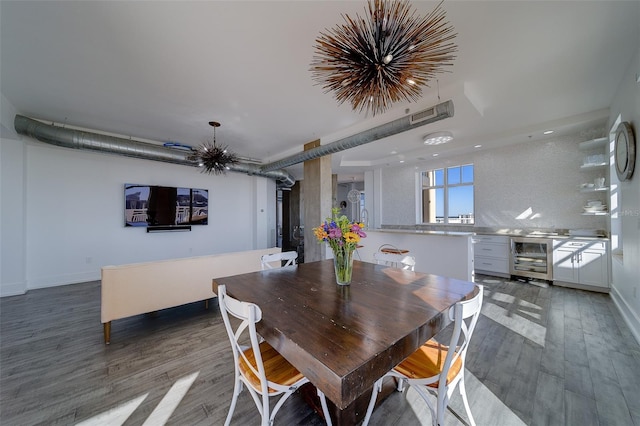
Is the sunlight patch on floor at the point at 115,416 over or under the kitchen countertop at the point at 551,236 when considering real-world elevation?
under

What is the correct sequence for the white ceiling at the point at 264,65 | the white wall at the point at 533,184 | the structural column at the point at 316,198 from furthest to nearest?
the structural column at the point at 316,198, the white wall at the point at 533,184, the white ceiling at the point at 264,65

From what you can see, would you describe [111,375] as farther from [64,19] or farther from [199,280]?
[64,19]

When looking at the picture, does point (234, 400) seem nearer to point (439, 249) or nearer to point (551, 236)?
point (439, 249)

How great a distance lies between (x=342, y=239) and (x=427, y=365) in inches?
34.9

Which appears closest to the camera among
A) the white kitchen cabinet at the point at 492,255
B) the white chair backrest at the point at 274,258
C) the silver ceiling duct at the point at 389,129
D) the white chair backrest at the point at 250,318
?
the white chair backrest at the point at 250,318

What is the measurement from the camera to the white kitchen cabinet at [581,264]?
3680 millimetres

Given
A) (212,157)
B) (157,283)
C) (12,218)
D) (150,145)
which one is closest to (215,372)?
(157,283)

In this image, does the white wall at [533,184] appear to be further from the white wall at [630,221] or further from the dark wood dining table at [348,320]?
the dark wood dining table at [348,320]

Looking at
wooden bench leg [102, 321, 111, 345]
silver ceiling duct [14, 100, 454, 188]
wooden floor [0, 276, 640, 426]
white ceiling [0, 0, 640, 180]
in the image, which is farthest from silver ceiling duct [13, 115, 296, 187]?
wooden bench leg [102, 321, 111, 345]

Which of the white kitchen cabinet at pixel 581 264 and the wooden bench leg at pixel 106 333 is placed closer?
the wooden bench leg at pixel 106 333

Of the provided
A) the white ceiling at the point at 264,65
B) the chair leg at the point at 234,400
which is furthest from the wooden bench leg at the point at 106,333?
the white ceiling at the point at 264,65

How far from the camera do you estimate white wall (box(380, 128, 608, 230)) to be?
14.0ft

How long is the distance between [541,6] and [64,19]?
4.00 m

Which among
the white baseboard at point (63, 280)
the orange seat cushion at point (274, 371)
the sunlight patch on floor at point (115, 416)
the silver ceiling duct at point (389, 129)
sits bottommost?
Result: the sunlight patch on floor at point (115, 416)
